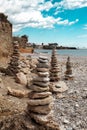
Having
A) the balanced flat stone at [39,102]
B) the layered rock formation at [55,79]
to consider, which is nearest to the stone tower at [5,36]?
the layered rock formation at [55,79]

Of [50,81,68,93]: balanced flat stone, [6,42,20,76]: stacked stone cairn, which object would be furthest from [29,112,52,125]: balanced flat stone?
[6,42,20,76]: stacked stone cairn

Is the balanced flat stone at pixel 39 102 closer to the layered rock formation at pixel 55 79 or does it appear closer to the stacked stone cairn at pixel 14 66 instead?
the layered rock formation at pixel 55 79

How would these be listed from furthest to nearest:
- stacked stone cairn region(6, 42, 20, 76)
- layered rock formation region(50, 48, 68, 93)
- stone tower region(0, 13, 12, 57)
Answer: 1. stone tower region(0, 13, 12, 57)
2. stacked stone cairn region(6, 42, 20, 76)
3. layered rock formation region(50, 48, 68, 93)

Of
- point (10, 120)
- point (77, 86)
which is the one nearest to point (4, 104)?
point (10, 120)

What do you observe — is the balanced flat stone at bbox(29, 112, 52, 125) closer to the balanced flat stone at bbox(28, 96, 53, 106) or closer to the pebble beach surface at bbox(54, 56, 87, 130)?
the balanced flat stone at bbox(28, 96, 53, 106)

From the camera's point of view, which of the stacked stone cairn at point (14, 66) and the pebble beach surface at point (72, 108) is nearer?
the pebble beach surface at point (72, 108)

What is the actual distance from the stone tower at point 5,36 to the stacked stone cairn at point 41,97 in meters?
17.6

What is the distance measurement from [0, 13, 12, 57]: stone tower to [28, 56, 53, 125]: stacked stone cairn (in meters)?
17.6

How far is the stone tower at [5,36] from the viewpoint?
97.5 feet

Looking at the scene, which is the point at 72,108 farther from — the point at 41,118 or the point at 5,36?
the point at 5,36

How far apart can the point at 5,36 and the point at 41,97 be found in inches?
769

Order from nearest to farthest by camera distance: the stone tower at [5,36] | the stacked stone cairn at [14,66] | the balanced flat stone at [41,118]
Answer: the balanced flat stone at [41,118] → the stacked stone cairn at [14,66] → the stone tower at [5,36]

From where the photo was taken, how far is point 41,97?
1179cm

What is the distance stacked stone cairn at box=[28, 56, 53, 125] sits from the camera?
11508 mm
